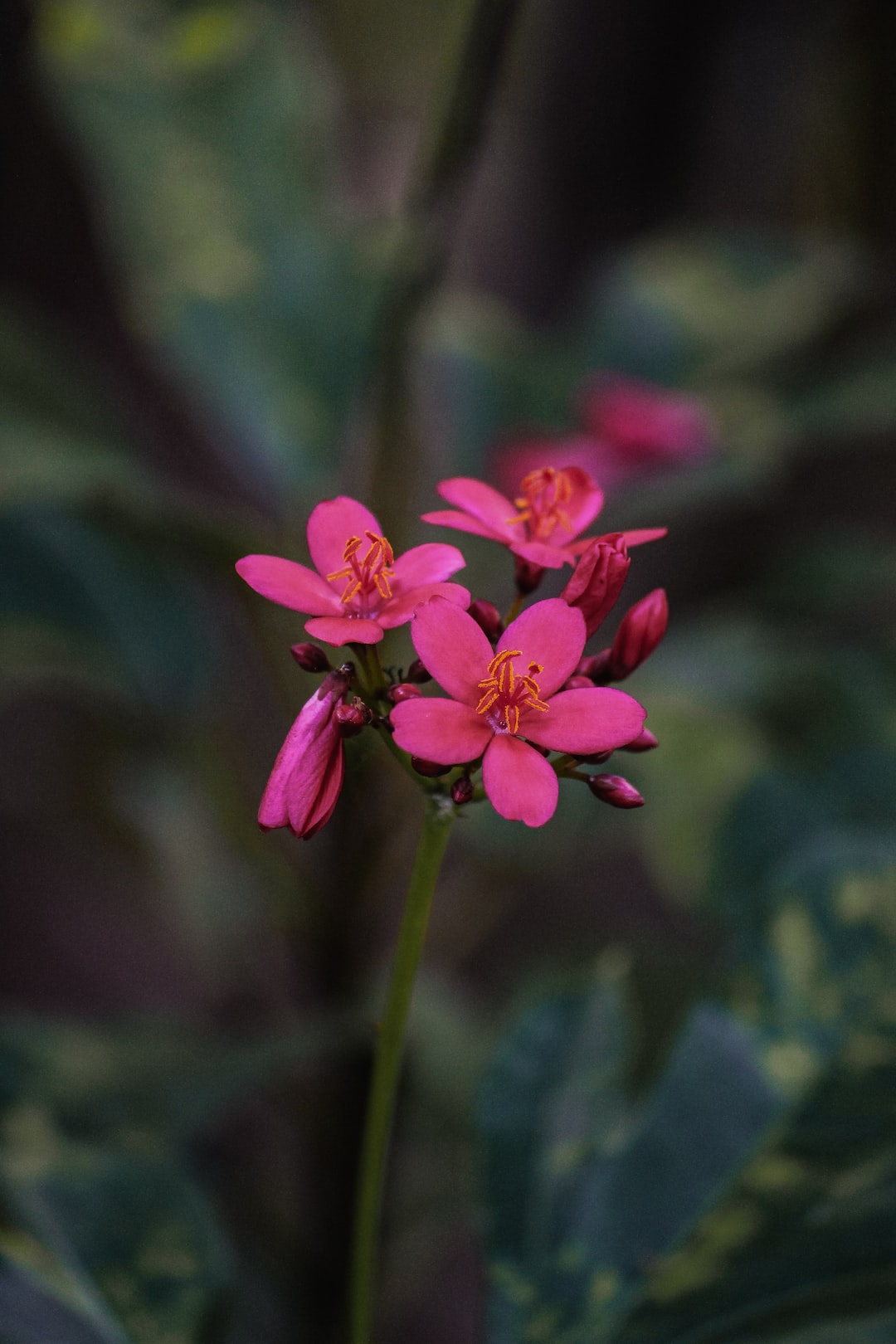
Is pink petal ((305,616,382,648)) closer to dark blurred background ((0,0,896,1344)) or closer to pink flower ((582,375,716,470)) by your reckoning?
dark blurred background ((0,0,896,1344))

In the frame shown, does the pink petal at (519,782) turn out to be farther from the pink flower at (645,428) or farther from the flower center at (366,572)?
the pink flower at (645,428)

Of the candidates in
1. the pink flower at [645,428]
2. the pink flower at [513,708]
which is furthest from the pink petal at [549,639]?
the pink flower at [645,428]

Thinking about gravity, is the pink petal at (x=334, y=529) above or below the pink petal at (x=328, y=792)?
above

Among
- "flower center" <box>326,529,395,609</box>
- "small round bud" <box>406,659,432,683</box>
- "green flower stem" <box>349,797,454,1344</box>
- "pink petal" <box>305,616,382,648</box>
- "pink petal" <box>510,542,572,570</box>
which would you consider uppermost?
"pink petal" <box>510,542,572,570</box>

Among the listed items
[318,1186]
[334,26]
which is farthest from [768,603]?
[334,26]

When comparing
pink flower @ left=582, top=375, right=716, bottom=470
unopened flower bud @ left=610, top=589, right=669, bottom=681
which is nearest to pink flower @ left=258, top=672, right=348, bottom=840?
unopened flower bud @ left=610, top=589, right=669, bottom=681

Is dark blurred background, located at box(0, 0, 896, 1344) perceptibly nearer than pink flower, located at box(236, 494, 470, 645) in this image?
No

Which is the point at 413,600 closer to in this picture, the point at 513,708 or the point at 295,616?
the point at 513,708
